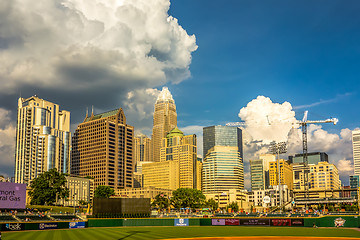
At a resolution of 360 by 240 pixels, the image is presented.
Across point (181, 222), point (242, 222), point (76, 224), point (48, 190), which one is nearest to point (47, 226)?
point (76, 224)

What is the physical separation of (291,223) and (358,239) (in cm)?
3572

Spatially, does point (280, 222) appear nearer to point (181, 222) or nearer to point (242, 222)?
point (242, 222)

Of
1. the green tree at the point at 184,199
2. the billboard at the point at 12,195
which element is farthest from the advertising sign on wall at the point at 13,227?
the green tree at the point at 184,199

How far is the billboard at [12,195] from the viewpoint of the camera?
298ft

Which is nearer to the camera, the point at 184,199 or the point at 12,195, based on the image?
the point at 12,195

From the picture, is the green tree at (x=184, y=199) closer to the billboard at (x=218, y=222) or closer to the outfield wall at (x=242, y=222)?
the outfield wall at (x=242, y=222)

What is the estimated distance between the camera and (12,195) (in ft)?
305

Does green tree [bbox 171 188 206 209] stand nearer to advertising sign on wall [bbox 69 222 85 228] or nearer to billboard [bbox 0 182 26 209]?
billboard [bbox 0 182 26 209]

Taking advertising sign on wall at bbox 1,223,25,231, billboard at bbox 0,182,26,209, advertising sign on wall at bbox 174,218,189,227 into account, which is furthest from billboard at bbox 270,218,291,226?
billboard at bbox 0,182,26,209

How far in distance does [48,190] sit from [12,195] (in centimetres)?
5954

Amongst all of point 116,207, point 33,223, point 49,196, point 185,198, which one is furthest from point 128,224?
point 185,198

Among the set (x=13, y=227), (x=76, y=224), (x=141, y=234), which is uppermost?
(x=13, y=227)

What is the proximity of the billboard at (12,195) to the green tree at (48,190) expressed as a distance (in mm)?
55891

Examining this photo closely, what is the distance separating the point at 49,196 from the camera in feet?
493
